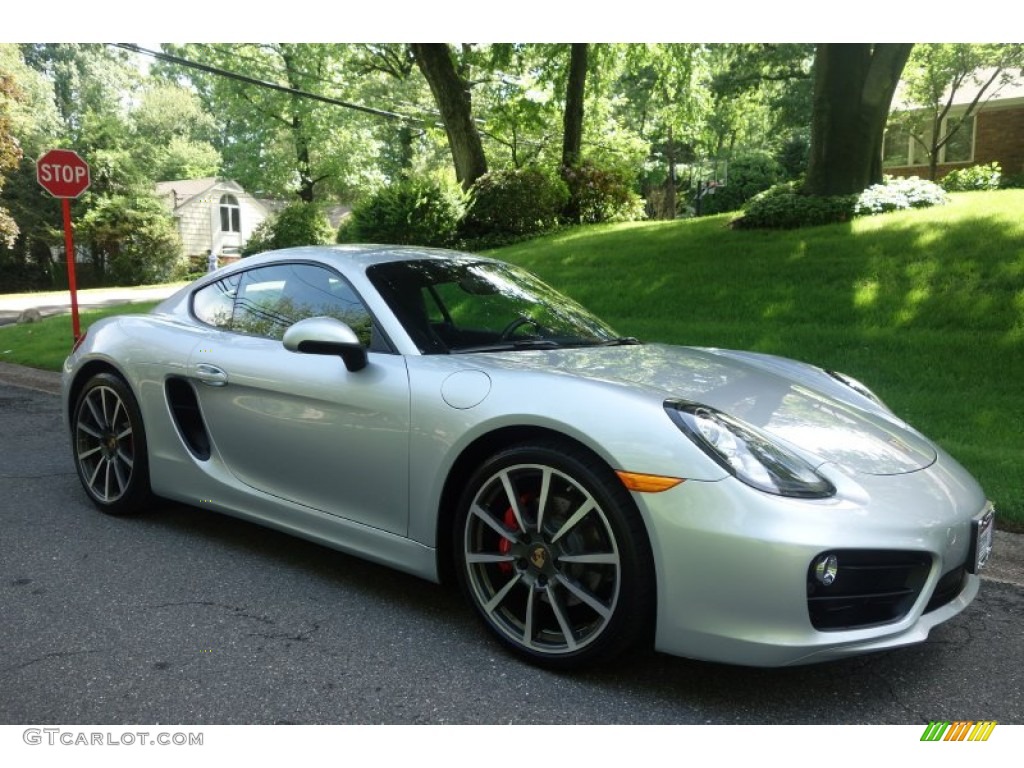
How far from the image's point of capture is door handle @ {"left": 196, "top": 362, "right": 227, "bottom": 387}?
11.8 feet

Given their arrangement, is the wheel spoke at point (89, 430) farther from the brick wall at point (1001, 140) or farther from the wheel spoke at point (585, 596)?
the brick wall at point (1001, 140)

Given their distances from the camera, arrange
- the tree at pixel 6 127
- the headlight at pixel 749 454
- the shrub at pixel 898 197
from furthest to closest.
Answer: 1. the tree at pixel 6 127
2. the shrub at pixel 898 197
3. the headlight at pixel 749 454

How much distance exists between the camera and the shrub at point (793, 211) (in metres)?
10.8

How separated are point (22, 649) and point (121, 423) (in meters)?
1.57

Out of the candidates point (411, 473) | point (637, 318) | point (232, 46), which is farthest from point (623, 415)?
point (232, 46)

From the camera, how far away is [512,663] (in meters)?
2.72

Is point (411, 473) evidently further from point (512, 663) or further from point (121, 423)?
point (121, 423)

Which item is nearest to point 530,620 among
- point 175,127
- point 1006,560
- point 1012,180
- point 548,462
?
point 548,462

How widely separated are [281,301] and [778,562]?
7.96 feet

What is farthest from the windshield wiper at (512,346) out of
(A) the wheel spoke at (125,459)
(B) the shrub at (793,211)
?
(B) the shrub at (793,211)

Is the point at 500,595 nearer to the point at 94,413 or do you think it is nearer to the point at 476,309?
the point at 476,309

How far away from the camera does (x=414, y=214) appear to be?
1589cm

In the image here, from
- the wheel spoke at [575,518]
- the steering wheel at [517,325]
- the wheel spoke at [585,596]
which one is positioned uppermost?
the steering wheel at [517,325]

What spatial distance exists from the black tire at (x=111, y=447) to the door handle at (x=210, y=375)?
545mm
